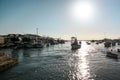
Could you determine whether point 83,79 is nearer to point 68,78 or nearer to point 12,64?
point 68,78

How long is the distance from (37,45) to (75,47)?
35.2 metres

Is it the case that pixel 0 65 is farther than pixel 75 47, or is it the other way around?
pixel 75 47

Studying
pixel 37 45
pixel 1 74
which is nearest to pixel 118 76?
pixel 1 74

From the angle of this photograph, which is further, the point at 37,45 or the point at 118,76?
the point at 37,45

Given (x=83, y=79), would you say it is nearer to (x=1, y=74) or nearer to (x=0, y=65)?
(x=1, y=74)

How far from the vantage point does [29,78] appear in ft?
117

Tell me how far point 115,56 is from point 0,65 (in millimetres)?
48644

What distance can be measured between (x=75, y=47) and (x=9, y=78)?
330 feet

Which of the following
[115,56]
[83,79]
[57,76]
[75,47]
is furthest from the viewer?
[75,47]

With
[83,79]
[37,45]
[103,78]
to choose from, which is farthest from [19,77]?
[37,45]

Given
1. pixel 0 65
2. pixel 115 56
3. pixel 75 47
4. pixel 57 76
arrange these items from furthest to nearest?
pixel 75 47
pixel 115 56
pixel 0 65
pixel 57 76

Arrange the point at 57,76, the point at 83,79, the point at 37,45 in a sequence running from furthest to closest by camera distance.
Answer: the point at 37,45
the point at 57,76
the point at 83,79

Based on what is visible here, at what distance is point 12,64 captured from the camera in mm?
50656

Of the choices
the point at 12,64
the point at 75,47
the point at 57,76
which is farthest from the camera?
the point at 75,47
